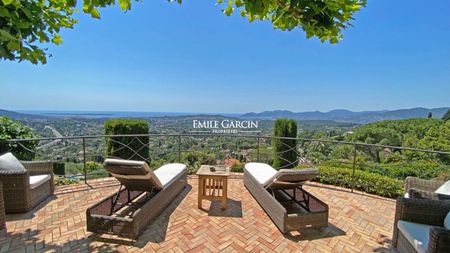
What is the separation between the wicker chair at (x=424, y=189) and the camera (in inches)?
96.2

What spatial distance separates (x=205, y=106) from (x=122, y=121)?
1375 centimetres

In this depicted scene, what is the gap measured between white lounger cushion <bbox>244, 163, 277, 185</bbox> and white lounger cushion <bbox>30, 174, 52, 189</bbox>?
3586 millimetres

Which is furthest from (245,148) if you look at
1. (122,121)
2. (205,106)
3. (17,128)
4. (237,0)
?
(205,106)

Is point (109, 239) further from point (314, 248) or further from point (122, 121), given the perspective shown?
point (122, 121)

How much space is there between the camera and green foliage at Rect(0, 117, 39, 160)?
169 inches

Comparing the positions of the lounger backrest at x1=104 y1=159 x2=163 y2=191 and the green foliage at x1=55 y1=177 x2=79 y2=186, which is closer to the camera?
the lounger backrest at x1=104 y1=159 x2=163 y2=191

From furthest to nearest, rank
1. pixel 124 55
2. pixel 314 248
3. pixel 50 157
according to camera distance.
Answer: pixel 124 55
pixel 50 157
pixel 314 248

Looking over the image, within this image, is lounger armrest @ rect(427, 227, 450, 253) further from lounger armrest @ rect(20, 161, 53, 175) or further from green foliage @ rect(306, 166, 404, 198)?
lounger armrest @ rect(20, 161, 53, 175)

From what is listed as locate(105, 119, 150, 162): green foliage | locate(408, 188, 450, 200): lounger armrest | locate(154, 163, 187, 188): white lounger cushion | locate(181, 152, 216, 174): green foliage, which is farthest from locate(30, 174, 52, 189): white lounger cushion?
locate(408, 188, 450, 200): lounger armrest

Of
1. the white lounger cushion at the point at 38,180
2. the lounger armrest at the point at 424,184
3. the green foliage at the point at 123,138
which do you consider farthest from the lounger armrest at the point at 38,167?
the lounger armrest at the point at 424,184

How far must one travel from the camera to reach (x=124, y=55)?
870cm

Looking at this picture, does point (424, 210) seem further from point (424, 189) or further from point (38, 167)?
point (38, 167)

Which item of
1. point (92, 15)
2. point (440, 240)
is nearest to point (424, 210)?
point (440, 240)

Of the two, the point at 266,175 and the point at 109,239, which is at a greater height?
the point at 266,175
